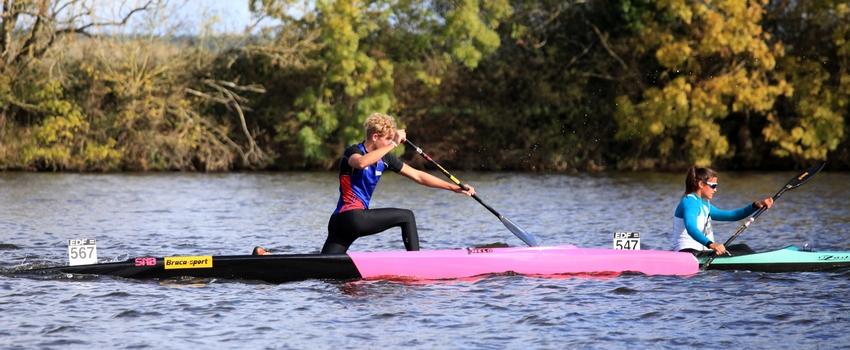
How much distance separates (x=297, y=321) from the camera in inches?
423

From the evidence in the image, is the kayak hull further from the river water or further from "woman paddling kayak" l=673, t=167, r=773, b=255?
"woman paddling kayak" l=673, t=167, r=773, b=255

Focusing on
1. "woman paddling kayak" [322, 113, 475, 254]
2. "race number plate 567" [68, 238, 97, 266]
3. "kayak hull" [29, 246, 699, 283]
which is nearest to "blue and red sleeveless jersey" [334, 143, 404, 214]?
"woman paddling kayak" [322, 113, 475, 254]

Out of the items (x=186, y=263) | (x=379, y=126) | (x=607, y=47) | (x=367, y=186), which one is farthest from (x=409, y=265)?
(x=607, y=47)

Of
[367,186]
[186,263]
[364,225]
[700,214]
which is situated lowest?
[186,263]

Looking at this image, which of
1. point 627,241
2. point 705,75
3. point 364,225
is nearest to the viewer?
point 364,225

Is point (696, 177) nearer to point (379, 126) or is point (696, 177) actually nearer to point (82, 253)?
point (379, 126)

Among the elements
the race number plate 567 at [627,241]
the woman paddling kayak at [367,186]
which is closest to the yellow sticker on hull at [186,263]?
the woman paddling kayak at [367,186]

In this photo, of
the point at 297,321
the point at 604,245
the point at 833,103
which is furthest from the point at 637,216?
the point at 833,103

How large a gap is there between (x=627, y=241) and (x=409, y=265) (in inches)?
92.9

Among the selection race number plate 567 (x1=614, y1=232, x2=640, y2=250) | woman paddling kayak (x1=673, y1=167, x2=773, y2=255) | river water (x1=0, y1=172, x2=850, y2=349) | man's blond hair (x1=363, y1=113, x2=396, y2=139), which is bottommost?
river water (x1=0, y1=172, x2=850, y2=349)

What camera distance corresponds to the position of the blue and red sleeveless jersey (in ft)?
40.9

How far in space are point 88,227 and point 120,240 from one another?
2.31 meters

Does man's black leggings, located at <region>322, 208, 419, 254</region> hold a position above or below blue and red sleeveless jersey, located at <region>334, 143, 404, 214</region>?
below

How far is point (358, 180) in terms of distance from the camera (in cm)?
1252
